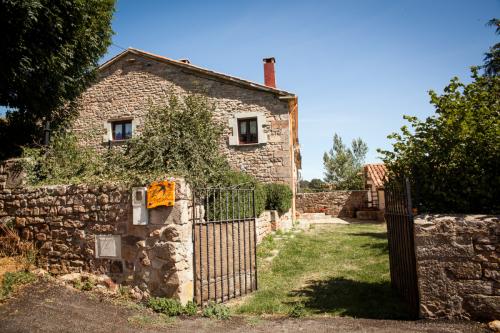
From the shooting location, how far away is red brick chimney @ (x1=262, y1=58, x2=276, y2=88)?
13883 millimetres

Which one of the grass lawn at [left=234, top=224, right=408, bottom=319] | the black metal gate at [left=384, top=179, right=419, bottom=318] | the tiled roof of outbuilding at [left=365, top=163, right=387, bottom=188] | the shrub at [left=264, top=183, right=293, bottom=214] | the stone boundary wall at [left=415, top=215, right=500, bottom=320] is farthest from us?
the tiled roof of outbuilding at [left=365, top=163, right=387, bottom=188]

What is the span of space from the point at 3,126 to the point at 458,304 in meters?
12.3

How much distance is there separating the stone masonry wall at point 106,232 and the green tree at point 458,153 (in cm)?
325

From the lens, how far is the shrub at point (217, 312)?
4.26m

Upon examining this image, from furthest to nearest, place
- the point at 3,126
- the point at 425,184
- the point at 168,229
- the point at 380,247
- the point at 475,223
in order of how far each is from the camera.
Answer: the point at 3,126 < the point at 380,247 < the point at 168,229 < the point at 425,184 < the point at 475,223

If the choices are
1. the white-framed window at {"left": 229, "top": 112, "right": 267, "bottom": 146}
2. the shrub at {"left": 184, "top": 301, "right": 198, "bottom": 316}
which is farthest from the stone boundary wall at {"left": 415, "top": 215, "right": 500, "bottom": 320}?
the white-framed window at {"left": 229, "top": 112, "right": 267, "bottom": 146}

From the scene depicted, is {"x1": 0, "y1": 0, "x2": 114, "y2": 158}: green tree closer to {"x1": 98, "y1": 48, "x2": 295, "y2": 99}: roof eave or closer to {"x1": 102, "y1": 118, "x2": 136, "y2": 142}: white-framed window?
{"x1": 102, "y1": 118, "x2": 136, "y2": 142}: white-framed window

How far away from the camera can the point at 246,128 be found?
1277 centimetres

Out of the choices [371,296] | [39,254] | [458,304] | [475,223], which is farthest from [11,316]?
[475,223]

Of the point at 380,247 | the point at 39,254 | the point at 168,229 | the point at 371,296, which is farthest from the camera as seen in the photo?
the point at 380,247

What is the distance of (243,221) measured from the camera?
215 inches

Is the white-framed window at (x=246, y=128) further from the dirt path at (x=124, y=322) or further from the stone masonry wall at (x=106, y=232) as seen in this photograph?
the dirt path at (x=124, y=322)

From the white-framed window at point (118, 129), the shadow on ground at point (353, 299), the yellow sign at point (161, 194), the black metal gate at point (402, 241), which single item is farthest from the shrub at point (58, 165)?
the white-framed window at point (118, 129)

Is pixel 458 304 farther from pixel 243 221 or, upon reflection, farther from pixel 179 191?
pixel 179 191
